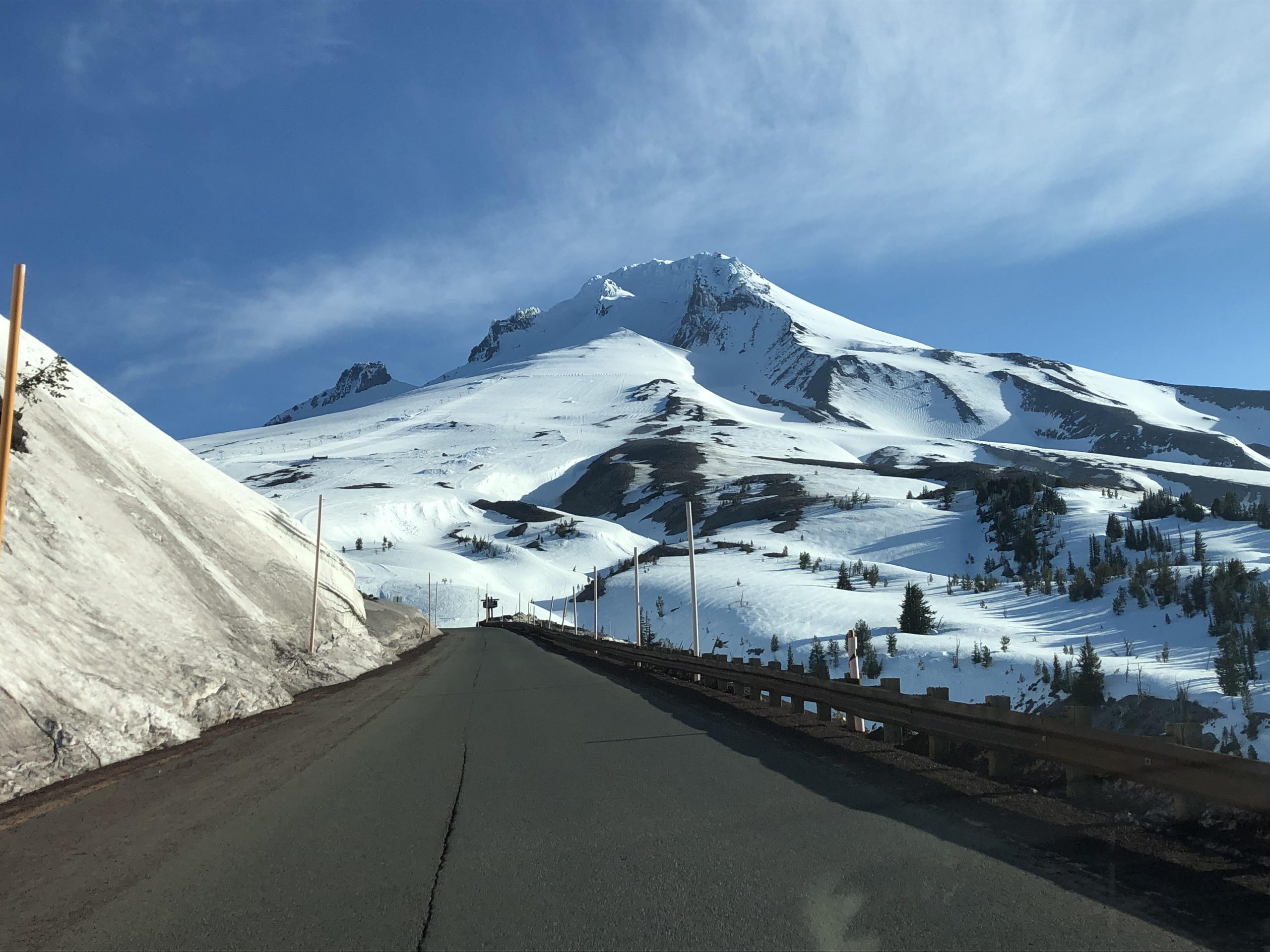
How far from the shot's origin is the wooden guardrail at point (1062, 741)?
5.64m

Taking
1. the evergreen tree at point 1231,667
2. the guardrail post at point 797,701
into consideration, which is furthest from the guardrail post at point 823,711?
the evergreen tree at point 1231,667

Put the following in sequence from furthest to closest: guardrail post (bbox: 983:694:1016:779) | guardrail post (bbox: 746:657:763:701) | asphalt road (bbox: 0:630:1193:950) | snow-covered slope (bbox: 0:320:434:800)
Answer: guardrail post (bbox: 746:657:763:701) → snow-covered slope (bbox: 0:320:434:800) → guardrail post (bbox: 983:694:1016:779) → asphalt road (bbox: 0:630:1193:950)

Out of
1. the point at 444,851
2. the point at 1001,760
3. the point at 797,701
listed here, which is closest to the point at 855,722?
the point at 797,701

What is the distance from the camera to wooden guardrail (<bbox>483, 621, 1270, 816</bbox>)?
5.64 m

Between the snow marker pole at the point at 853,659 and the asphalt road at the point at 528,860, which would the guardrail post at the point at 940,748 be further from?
the snow marker pole at the point at 853,659

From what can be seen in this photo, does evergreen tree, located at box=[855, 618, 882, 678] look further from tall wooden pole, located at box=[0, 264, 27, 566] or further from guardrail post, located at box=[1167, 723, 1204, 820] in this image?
tall wooden pole, located at box=[0, 264, 27, 566]

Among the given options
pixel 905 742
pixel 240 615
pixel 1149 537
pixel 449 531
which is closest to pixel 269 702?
pixel 240 615

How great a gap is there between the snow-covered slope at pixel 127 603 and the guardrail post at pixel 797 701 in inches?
372

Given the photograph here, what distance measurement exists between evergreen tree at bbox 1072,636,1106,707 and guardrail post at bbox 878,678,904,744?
92.5 feet

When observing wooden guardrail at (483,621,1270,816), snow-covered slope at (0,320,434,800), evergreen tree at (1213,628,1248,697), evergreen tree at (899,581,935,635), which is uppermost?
snow-covered slope at (0,320,434,800)

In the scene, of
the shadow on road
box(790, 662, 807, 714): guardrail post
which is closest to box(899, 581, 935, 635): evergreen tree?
box(790, 662, 807, 714): guardrail post

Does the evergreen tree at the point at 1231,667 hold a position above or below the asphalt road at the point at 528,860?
below

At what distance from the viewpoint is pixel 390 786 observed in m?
8.61

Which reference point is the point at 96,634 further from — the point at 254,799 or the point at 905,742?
the point at 905,742
